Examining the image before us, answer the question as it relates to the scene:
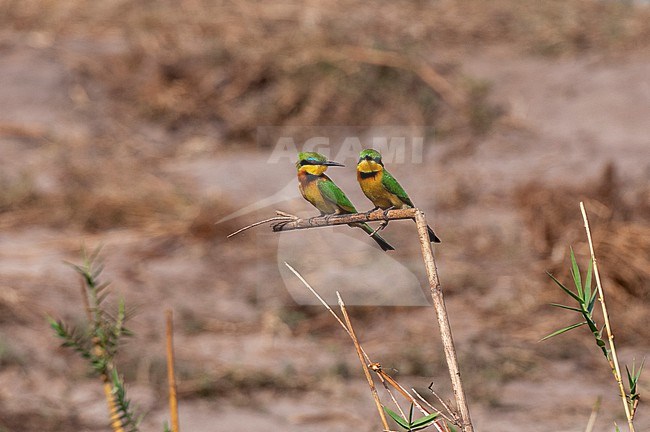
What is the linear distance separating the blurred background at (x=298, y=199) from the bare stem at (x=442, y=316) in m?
0.22

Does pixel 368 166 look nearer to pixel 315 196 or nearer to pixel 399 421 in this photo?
pixel 315 196

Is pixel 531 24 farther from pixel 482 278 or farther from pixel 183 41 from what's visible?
pixel 482 278

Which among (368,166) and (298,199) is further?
(298,199)

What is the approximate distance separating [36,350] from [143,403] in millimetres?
623

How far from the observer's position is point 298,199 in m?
1.63

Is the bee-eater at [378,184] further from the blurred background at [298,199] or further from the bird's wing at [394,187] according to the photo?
the blurred background at [298,199]

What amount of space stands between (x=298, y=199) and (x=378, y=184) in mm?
1004

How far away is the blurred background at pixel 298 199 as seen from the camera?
321cm

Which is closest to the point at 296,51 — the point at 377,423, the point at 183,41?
the point at 183,41

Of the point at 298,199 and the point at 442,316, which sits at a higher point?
the point at 442,316

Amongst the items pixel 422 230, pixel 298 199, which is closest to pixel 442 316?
→ pixel 422 230

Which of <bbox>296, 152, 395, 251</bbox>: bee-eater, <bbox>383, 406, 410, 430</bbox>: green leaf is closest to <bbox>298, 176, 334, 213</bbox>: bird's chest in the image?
<bbox>296, 152, 395, 251</bbox>: bee-eater

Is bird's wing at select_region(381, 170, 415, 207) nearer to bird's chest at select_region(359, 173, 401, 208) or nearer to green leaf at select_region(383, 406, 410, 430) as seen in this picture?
bird's chest at select_region(359, 173, 401, 208)

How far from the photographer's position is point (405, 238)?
4.35 m
